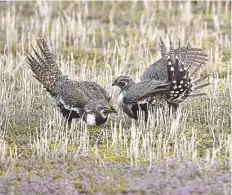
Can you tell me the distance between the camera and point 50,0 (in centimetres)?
1642

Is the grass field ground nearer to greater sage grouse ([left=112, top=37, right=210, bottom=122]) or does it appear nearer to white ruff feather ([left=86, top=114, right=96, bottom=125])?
white ruff feather ([left=86, top=114, right=96, bottom=125])

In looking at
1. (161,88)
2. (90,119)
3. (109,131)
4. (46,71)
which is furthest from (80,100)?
(161,88)

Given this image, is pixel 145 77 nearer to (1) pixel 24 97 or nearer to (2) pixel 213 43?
(1) pixel 24 97

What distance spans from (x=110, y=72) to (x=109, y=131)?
238 cm

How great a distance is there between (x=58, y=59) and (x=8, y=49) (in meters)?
1.20

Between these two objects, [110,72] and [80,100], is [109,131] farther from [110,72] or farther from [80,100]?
[110,72]

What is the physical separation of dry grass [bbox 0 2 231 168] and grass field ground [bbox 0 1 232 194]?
18mm

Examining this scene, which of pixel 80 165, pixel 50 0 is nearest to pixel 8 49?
pixel 50 0

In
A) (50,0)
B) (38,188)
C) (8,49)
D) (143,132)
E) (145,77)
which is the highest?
(50,0)

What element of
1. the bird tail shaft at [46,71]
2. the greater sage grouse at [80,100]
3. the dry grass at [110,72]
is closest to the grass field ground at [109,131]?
the dry grass at [110,72]

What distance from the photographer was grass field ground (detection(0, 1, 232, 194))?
6.58 m

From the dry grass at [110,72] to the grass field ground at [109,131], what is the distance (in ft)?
0.06

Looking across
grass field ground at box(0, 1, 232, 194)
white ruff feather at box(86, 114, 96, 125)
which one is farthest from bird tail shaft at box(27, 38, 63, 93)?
white ruff feather at box(86, 114, 96, 125)

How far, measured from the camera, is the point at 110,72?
34.6 ft
